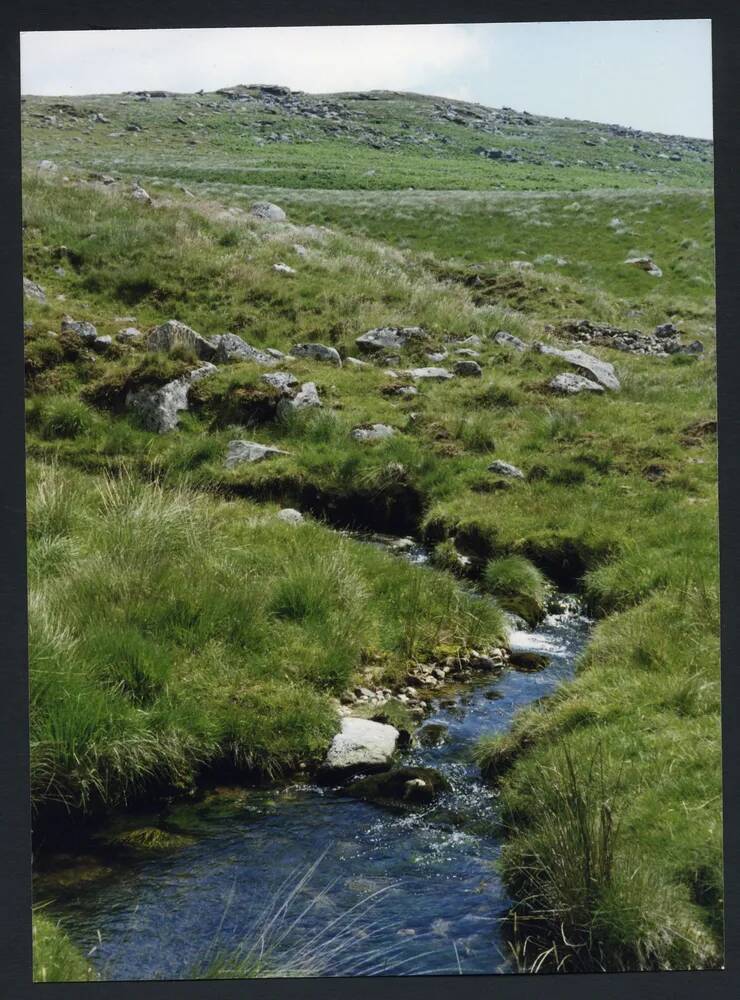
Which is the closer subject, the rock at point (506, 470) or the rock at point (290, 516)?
the rock at point (290, 516)

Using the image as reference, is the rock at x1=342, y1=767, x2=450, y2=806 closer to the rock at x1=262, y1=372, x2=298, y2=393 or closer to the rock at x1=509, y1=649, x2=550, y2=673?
the rock at x1=509, y1=649, x2=550, y2=673

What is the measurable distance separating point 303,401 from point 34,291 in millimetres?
3031

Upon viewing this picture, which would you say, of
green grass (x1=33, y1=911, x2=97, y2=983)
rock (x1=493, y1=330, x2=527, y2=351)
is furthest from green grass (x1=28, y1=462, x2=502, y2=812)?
rock (x1=493, y1=330, x2=527, y2=351)

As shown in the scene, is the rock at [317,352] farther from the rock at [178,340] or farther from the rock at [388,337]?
the rock at [178,340]

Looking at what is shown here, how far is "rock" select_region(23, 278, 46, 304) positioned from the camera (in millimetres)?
10188

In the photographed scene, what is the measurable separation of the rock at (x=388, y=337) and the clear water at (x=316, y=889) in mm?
5718

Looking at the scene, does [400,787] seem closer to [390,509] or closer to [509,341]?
[390,509]

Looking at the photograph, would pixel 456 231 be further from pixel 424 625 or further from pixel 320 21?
pixel 320 21

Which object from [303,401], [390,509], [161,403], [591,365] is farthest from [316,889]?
[591,365]

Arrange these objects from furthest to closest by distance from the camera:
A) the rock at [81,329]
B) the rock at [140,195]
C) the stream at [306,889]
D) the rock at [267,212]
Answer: the rock at [267,212] → the rock at [140,195] → the rock at [81,329] → the stream at [306,889]

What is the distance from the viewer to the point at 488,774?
6148 millimetres

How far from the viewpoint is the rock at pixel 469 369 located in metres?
10.6

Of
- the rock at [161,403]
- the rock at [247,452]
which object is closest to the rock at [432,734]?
the rock at [247,452]

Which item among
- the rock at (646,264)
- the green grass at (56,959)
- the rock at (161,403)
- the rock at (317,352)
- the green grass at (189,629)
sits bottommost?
the green grass at (56,959)
